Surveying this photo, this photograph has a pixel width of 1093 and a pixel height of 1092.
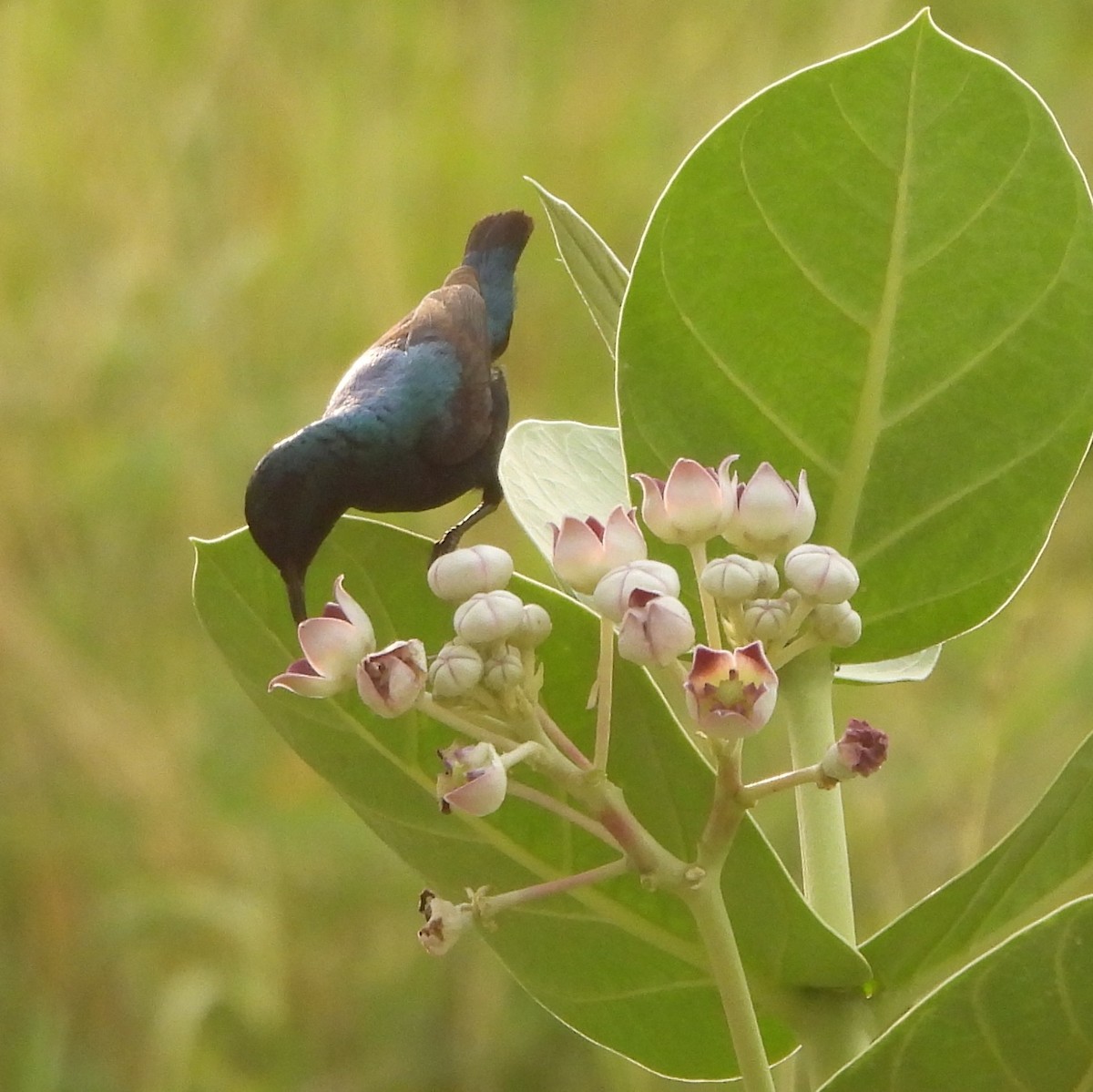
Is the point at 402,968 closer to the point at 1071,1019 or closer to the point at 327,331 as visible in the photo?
the point at 327,331

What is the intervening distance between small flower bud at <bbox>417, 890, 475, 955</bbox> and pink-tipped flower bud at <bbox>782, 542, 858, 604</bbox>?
0.14 m

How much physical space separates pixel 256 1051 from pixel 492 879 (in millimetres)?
1539

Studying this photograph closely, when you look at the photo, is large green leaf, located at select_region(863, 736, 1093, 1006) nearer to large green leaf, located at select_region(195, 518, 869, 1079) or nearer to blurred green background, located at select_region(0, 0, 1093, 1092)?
large green leaf, located at select_region(195, 518, 869, 1079)

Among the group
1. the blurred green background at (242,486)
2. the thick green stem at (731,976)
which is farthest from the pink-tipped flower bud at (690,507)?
the blurred green background at (242,486)

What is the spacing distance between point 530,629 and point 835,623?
0.31 feet

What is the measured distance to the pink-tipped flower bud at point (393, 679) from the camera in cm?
44

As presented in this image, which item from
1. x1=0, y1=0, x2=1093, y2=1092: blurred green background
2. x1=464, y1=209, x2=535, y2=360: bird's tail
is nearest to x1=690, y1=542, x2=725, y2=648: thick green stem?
Answer: x1=464, y1=209, x2=535, y2=360: bird's tail

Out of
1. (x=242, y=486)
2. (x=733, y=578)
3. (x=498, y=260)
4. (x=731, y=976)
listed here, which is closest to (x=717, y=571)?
(x=733, y=578)

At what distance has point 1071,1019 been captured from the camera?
445mm

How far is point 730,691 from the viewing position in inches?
16.3

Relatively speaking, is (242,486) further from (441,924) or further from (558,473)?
(441,924)

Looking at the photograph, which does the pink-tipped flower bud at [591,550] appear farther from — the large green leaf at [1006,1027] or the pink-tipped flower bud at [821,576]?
the large green leaf at [1006,1027]

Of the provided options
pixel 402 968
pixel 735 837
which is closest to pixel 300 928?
pixel 402 968

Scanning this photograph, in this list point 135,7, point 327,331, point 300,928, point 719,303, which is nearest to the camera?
point 719,303
